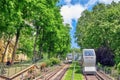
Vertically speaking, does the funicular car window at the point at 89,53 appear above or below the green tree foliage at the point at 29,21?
below

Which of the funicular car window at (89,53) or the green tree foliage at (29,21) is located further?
the funicular car window at (89,53)

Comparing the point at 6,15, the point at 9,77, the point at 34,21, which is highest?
the point at 34,21

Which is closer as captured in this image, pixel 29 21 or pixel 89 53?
pixel 89 53

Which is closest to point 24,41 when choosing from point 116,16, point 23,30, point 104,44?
point 104,44

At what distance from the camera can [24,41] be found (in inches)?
4141

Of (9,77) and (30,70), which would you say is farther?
(30,70)

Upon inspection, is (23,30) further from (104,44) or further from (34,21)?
(104,44)

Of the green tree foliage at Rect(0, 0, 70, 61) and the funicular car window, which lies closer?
the green tree foliage at Rect(0, 0, 70, 61)

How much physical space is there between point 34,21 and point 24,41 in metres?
45.0

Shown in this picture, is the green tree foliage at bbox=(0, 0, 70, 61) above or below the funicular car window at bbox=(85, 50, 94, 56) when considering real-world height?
above

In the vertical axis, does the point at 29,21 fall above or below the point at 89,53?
above

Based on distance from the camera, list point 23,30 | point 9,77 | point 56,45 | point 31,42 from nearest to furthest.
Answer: point 9,77 < point 23,30 < point 56,45 < point 31,42

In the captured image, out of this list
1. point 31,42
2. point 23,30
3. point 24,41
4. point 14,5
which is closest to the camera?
point 14,5

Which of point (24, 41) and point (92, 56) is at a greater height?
point (24, 41)
